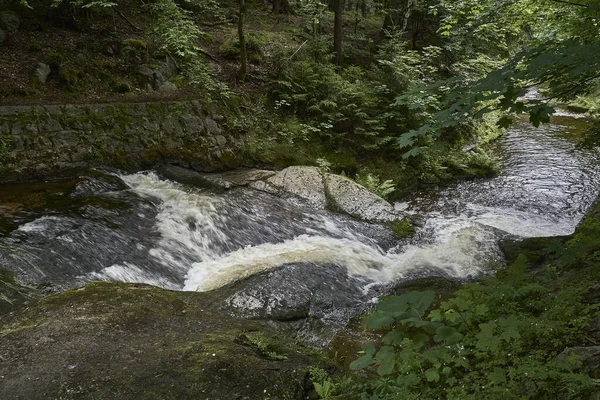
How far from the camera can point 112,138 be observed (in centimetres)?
977

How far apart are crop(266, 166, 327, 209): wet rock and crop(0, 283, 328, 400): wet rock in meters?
5.68

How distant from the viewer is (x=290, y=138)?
470 inches

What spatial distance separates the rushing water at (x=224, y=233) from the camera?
21.2 feet

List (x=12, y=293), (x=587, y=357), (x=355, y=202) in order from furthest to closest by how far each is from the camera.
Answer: (x=355, y=202)
(x=12, y=293)
(x=587, y=357)

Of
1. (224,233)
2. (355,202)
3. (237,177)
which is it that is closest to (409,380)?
(224,233)

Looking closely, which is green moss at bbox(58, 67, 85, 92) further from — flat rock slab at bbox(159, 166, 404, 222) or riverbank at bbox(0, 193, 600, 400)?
riverbank at bbox(0, 193, 600, 400)

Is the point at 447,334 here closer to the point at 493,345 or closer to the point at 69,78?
the point at 493,345

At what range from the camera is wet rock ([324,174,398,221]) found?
32.1ft

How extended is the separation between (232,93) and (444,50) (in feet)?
36.2

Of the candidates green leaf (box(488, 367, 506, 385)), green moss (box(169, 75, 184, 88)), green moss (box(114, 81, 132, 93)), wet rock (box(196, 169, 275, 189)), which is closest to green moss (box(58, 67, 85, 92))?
green moss (box(114, 81, 132, 93))

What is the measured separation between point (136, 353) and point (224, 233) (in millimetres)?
4704

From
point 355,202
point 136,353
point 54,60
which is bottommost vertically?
point 355,202

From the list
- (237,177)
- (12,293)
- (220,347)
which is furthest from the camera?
(237,177)

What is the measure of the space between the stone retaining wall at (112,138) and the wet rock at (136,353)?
5.53 meters
